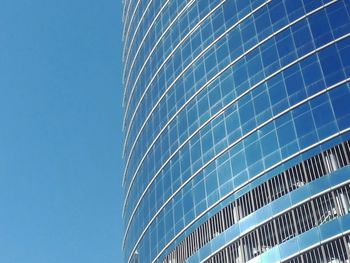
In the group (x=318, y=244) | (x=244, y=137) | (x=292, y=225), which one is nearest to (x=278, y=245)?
(x=292, y=225)

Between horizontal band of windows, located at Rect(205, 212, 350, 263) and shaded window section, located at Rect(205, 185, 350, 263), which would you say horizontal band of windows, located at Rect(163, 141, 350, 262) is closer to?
shaded window section, located at Rect(205, 185, 350, 263)

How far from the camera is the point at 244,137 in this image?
2675 inches

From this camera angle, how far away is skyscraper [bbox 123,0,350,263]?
59125 millimetres

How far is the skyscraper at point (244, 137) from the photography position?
5912cm

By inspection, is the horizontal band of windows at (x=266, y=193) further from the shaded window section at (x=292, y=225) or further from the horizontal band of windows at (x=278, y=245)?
the horizontal band of windows at (x=278, y=245)

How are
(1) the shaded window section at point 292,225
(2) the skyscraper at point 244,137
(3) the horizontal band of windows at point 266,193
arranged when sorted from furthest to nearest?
(3) the horizontal band of windows at point 266,193, (2) the skyscraper at point 244,137, (1) the shaded window section at point 292,225

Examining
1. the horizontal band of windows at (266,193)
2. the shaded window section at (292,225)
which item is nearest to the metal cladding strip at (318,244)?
the shaded window section at (292,225)

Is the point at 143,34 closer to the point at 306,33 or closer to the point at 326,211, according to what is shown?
the point at 306,33

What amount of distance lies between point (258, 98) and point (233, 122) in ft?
11.4

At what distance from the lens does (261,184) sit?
6372 cm

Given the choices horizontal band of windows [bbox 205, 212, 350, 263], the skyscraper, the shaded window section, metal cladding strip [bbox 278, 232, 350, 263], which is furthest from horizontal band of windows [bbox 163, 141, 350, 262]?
metal cladding strip [bbox 278, 232, 350, 263]

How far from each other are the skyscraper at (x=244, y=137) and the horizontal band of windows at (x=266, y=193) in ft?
0.36

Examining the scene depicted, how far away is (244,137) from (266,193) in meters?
7.07

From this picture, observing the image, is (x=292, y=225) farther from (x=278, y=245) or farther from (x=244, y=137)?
(x=244, y=137)
